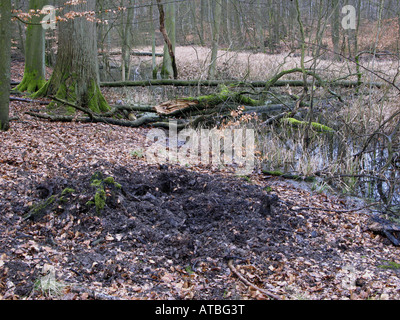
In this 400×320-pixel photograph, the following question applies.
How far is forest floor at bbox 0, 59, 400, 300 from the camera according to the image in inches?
127

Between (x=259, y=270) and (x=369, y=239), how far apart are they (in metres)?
1.88

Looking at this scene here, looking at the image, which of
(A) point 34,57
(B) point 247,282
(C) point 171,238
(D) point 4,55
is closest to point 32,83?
(A) point 34,57

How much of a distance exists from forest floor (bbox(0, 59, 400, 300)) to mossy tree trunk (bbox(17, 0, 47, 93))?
5.56 meters

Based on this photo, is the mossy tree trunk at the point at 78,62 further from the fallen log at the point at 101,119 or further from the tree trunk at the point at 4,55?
the tree trunk at the point at 4,55

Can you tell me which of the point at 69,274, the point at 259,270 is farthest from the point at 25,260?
the point at 259,270

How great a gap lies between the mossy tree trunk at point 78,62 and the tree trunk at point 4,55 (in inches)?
91.1

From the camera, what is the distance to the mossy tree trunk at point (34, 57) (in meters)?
11.0

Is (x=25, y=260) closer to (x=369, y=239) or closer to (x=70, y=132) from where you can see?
(x=369, y=239)

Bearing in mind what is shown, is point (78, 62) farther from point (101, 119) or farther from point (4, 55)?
point (4, 55)

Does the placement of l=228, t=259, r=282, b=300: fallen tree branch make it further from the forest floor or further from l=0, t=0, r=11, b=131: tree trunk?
l=0, t=0, r=11, b=131: tree trunk

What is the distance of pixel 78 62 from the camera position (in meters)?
8.92

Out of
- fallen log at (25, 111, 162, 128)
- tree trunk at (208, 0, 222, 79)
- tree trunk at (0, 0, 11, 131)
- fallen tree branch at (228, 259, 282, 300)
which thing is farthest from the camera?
tree trunk at (208, 0, 222, 79)

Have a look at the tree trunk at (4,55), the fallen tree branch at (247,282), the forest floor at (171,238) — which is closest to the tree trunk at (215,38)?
the tree trunk at (4,55)

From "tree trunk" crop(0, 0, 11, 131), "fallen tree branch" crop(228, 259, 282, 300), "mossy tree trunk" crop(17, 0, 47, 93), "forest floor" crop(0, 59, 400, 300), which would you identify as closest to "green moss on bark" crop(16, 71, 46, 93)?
"mossy tree trunk" crop(17, 0, 47, 93)
